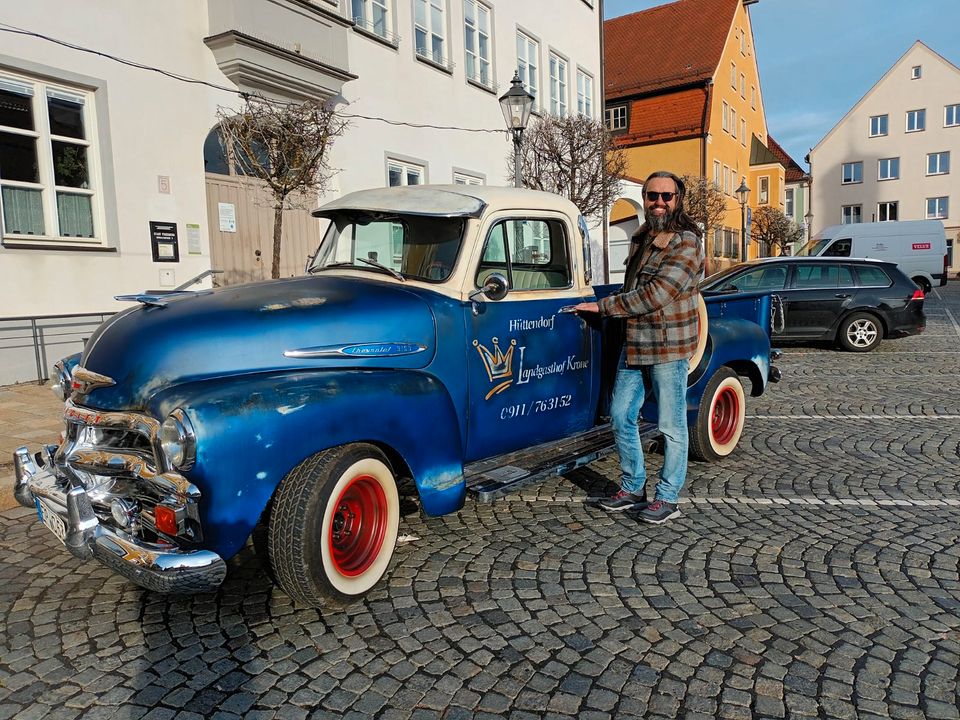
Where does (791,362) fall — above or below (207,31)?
below

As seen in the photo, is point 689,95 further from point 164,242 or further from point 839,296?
point 164,242

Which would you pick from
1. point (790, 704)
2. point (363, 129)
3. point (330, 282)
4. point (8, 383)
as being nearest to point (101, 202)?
point (8, 383)

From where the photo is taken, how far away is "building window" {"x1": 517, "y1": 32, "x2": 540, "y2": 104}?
18438 mm

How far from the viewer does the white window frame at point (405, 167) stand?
1362 cm

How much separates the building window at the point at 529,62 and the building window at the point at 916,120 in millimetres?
40680

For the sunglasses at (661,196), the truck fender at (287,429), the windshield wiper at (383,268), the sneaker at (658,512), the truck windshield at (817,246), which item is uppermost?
the truck windshield at (817,246)

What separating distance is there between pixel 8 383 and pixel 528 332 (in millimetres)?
7099

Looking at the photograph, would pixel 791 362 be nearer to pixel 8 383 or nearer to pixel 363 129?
pixel 363 129

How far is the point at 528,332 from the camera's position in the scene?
166 inches

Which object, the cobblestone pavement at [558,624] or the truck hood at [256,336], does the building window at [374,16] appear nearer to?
the truck hood at [256,336]

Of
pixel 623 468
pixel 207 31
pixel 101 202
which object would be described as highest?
pixel 207 31

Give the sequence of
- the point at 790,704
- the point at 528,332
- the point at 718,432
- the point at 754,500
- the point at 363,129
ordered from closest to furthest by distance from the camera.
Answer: the point at 790,704 → the point at 528,332 → the point at 754,500 → the point at 718,432 → the point at 363,129

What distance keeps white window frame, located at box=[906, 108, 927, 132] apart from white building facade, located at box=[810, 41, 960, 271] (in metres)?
0.06

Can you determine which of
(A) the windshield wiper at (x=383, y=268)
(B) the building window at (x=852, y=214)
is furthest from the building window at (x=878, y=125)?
(A) the windshield wiper at (x=383, y=268)
